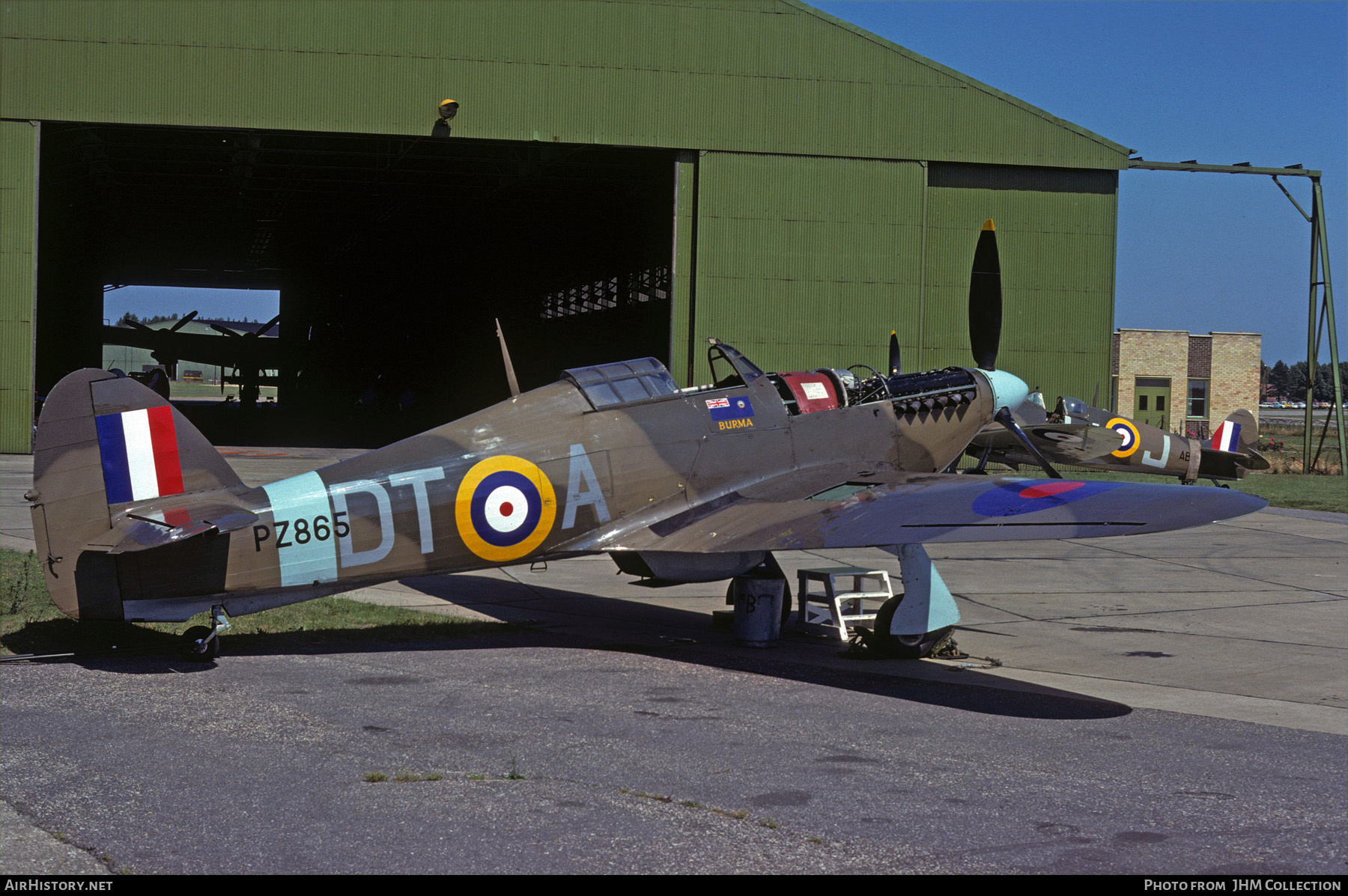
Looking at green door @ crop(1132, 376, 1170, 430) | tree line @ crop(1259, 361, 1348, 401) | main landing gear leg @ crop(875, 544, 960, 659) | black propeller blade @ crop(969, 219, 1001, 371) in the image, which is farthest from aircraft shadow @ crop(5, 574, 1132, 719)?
tree line @ crop(1259, 361, 1348, 401)

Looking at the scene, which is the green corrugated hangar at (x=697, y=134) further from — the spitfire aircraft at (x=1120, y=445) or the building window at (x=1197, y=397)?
the building window at (x=1197, y=397)

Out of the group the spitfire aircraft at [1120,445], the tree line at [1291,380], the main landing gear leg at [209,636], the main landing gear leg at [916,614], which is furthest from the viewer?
the tree line at [1291,380]

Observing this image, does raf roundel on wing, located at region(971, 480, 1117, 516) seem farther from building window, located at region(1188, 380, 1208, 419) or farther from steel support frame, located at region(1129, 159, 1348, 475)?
building window, located at region(1188, 380, 1208, 419)

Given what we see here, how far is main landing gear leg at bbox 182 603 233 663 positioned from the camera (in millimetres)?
8297

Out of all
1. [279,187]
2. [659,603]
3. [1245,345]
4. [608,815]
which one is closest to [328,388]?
[279,187]

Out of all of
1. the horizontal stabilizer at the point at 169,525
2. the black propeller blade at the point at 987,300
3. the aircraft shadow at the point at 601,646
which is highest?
the black propeller blade at the point at 987,300

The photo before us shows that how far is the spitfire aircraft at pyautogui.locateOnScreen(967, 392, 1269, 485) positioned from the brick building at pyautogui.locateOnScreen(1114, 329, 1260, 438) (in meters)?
28.2

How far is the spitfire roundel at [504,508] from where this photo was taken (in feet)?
29.0

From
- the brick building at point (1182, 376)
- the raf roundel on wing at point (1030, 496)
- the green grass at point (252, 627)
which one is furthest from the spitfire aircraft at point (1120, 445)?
the brick building at point (1182, 376)

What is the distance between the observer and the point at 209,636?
8.32m

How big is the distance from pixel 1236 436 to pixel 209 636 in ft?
84.1

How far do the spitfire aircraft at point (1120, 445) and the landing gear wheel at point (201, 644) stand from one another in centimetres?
1526

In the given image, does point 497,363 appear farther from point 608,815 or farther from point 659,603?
point 608,815

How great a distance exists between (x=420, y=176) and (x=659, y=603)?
1190 inches
